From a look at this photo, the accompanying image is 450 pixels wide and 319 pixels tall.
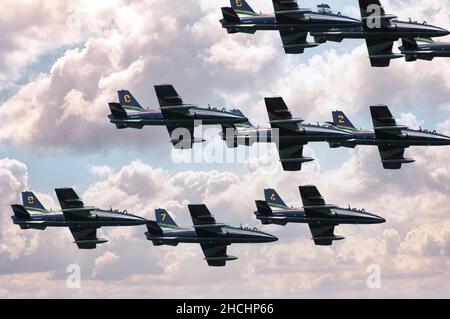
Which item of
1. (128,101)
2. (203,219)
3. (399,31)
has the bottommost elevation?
A: (203,219)

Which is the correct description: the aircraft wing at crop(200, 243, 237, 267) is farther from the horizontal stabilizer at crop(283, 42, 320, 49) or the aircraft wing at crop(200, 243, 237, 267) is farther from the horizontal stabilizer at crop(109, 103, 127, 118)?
the horizontal stabilizer at crop(283, 42, 320, 49)

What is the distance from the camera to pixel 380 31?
147 m

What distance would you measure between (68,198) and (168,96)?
24201 mm

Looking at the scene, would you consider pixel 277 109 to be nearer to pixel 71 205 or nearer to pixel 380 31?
pixel 380 31

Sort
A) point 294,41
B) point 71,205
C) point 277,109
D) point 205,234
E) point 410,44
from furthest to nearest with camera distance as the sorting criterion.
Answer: point 205,234, point 71,205, point 410,44, point 294,41, point 277,109

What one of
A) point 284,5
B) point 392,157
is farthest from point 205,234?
point 284,5

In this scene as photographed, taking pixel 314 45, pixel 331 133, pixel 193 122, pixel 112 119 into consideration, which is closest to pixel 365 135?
pixel 331 133

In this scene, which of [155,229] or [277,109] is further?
[155,229]

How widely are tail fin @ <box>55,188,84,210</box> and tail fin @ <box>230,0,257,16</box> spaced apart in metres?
38.3

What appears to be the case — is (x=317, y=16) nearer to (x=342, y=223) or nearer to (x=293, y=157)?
(x=293, y=157)

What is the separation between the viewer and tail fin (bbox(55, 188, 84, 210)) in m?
159

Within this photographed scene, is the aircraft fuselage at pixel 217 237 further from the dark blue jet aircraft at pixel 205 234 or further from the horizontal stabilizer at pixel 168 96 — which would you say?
the horizontal stabilizer at pixel 168 96

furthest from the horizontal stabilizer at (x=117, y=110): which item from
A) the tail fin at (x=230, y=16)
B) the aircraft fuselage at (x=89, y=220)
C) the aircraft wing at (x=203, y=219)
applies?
the tail fin at (x=230, y=16)

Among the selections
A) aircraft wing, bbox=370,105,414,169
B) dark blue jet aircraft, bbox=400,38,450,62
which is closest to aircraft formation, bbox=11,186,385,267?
aircraft wing, bbox=370,105,414,169
